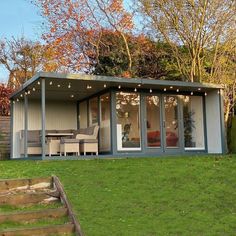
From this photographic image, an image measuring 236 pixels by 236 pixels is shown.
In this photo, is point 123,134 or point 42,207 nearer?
point 42,207

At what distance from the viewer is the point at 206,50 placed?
1773 centimetres

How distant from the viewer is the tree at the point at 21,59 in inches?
969

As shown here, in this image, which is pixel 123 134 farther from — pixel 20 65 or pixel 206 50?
pixel 20 65

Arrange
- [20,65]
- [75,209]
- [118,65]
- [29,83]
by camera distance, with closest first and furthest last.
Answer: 1. [75,209]
2. [29,83]
3. [118,65]
4. [20,65]

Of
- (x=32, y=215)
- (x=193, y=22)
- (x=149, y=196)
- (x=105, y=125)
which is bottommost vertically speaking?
(x=32, y=215)

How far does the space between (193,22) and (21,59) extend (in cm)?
1262

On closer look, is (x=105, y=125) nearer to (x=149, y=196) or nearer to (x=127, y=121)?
(x=127, y=121)

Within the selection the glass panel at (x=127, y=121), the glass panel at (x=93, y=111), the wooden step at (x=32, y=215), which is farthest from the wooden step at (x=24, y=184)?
the glass panel at (x=93, y=111)

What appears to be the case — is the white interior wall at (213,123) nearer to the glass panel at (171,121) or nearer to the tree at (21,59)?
the glass panel at (171,121)

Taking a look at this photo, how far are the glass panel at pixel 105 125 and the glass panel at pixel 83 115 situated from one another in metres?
1.57

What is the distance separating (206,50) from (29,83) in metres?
8.46

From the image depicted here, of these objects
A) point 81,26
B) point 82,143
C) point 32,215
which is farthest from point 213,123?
point 32,215

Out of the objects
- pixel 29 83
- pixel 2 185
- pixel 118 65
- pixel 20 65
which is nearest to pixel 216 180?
pixel 2 185

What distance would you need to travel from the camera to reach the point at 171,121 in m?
14.3
